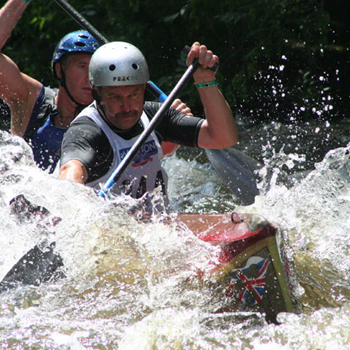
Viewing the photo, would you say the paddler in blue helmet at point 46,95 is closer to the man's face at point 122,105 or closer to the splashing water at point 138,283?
the splashing water at point 138,283

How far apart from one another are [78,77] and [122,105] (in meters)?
0.95

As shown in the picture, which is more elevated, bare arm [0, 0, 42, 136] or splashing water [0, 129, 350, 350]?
bare arm [0, 0, 42, 136]

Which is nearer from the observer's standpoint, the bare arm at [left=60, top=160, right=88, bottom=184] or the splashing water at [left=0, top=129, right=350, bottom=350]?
the splashing water at [left=0, top=129, right=350, bottom=350]

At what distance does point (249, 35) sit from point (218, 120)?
348 centimetres

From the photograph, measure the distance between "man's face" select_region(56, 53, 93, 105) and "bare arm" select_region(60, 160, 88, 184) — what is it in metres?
1.13

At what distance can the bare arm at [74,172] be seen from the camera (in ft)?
9.73

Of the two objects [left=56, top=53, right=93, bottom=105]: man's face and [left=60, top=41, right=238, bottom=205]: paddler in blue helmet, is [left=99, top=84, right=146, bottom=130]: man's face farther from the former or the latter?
[left=56, top=53, right=93, bottom=105]: man's face

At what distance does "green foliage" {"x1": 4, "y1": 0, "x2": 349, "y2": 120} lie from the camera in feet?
21.6

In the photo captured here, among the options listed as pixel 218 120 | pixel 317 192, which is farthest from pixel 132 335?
pixel 317 192

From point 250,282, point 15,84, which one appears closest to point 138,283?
point 250,282

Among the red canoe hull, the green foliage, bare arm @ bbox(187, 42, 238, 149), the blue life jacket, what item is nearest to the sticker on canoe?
the red canoe hull

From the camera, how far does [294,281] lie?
277 cm

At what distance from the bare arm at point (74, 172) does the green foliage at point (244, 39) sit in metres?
3.84

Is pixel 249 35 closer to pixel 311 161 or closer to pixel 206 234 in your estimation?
pixel 311 161
